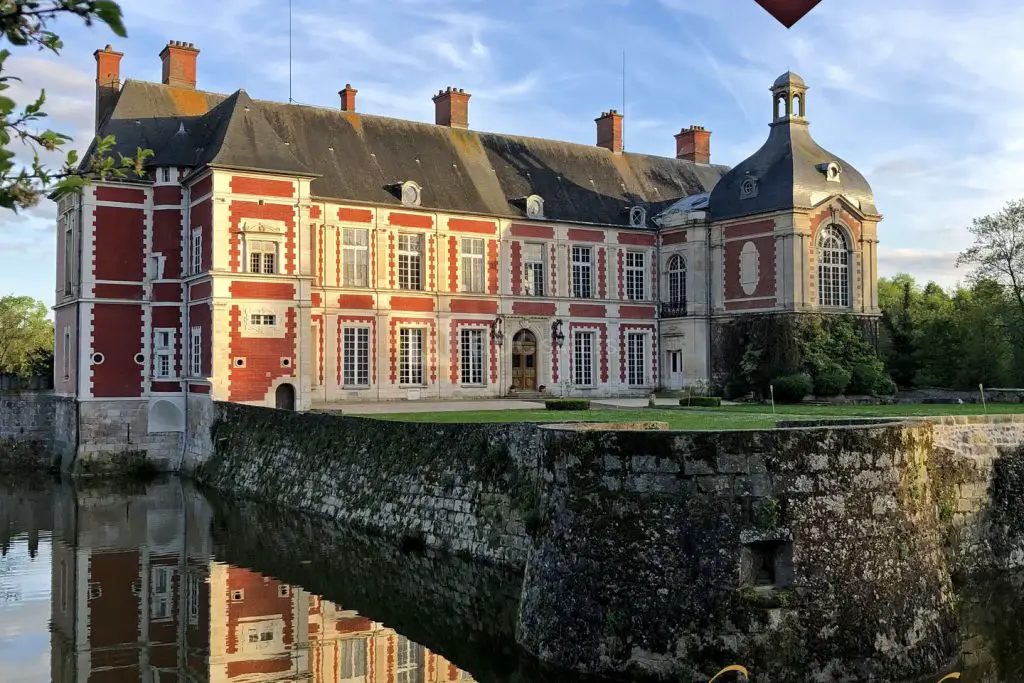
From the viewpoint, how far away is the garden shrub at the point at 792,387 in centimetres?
2820

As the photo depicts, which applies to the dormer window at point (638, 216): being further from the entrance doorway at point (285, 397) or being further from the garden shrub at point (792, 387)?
the entrance doorway at point (285, 397)

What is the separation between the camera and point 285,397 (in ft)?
81.0

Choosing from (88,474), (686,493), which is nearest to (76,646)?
(686,493)

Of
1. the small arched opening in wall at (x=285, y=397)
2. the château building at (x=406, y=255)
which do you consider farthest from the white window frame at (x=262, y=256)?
the small arched opening in wall at (x=285, y=397)

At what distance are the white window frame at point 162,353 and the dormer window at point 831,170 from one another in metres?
19.9

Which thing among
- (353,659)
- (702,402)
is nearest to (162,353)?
(702,402)

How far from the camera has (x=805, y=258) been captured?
29.4 meters

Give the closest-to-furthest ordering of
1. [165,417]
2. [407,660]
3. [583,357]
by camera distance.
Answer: [407,660] < [165,417] < [583,357]

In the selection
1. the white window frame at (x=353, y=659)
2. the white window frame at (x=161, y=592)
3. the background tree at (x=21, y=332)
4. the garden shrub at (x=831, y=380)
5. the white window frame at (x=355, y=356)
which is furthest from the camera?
the background tree at (x=21, y=332)

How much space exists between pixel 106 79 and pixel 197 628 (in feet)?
72.7

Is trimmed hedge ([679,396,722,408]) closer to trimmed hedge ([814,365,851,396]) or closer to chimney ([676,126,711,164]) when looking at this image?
trimmed hedge ([814,365,851,396])

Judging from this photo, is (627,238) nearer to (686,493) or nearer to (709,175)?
(709,175)

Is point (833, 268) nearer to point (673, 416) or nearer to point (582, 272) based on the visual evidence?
point (582, 272)

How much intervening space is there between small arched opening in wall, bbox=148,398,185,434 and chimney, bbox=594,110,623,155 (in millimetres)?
18634
